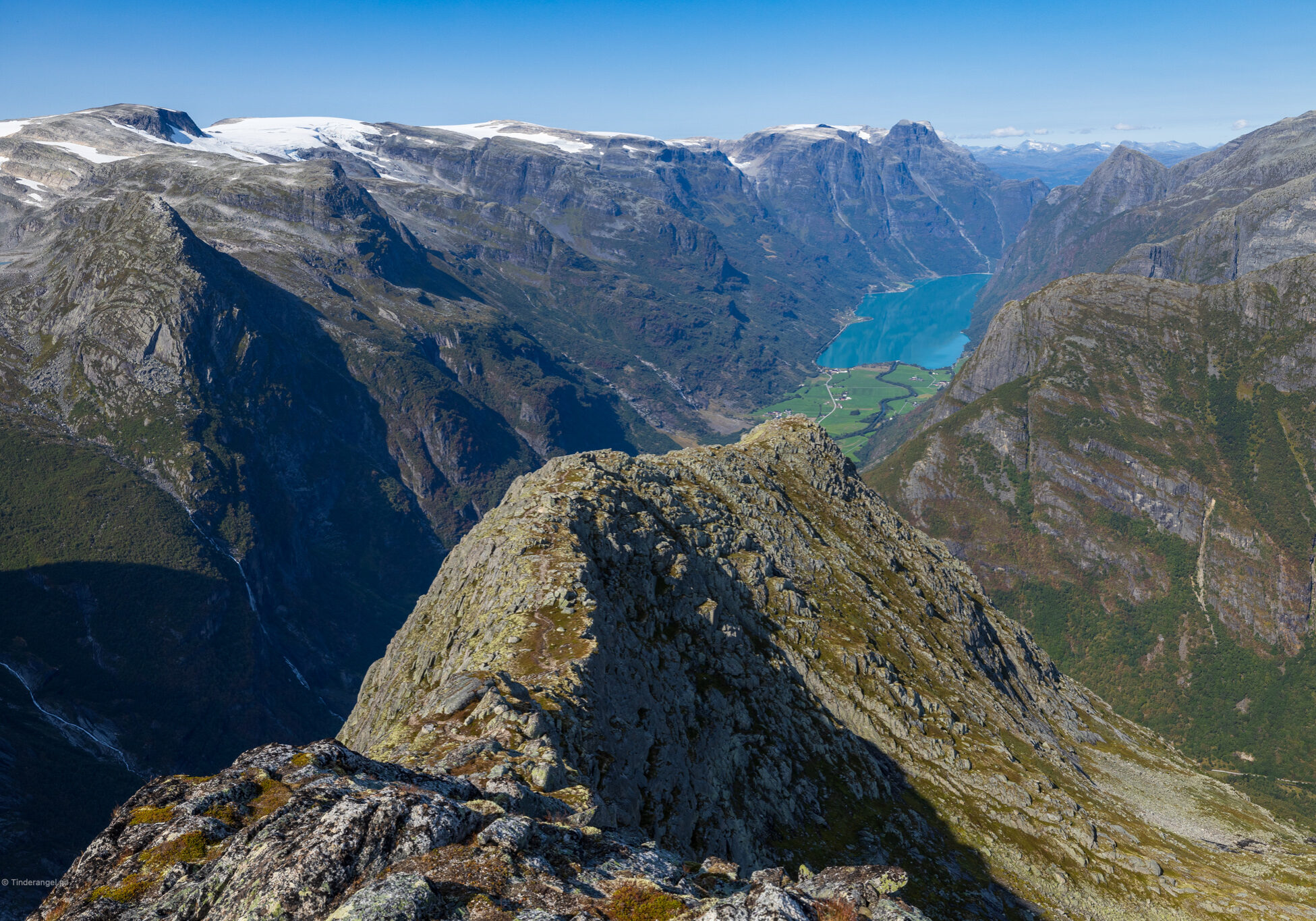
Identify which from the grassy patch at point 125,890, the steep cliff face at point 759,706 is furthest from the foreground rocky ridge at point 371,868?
the steep cliff face at point 759,706

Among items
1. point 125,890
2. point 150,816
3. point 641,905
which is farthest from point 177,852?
point 641,905

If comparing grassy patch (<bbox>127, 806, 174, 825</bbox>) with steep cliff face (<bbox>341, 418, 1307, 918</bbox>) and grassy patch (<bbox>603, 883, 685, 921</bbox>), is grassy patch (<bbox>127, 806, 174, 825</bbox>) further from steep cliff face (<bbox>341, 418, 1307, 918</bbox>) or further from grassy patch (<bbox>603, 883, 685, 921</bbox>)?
grassy patch (<bbox>603, 883, 685, 921</bbox>)

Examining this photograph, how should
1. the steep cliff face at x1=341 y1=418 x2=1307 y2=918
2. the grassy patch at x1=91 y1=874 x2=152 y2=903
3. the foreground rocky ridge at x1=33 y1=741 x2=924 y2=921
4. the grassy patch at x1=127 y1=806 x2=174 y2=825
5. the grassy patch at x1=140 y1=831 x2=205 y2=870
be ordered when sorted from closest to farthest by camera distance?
the foreground rocky ridge at x1=33 y1=741 x2=924 y2=921 → the grassy patch at x1=91 y1=874 x2=152 y2=903 → the grassy patch at x1=140 y1=831 x2=205 y2=870 → the grassy patch at x1=127 y1=806 x2=174 y2=825 → the steep cliff face at x1=341 y1=418 x2=1307 y2=918

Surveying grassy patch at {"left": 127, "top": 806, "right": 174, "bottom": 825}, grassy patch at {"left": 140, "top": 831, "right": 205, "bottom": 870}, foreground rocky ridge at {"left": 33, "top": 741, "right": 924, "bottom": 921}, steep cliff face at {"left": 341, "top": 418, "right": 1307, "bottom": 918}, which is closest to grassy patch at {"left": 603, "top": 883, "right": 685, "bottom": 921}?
foreground rocky ridge at {"left": 33, "top": 741, "right": 924, "bottom": 921}

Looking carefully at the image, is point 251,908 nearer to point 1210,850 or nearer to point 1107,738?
point 1210,850

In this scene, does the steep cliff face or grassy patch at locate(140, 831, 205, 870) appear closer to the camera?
grassy patch at locate(140, 831, 205, 870)

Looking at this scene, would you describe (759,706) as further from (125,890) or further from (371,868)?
(125,890)

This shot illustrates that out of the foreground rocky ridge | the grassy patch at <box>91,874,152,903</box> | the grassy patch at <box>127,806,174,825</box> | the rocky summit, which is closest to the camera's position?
the foreground rocky ridge

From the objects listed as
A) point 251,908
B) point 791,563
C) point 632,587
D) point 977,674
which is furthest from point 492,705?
point 977,674
